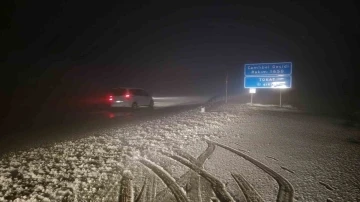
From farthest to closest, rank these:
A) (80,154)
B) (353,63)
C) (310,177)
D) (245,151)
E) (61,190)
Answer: (353,63), (245,151), (80,154), (310,177), (61,190)

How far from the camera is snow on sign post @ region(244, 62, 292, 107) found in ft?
70.3

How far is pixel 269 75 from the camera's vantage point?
22156mm

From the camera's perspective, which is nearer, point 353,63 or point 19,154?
point 19,154

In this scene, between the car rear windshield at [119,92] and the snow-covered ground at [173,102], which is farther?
the snow-covered ground at [173,102]

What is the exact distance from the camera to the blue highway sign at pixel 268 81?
845 inches

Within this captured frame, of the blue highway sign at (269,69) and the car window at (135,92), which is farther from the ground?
the blue highway sign at (269,69)

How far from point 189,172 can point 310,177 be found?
2.72 m

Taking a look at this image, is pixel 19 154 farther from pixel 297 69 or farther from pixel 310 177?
pixel 297 69

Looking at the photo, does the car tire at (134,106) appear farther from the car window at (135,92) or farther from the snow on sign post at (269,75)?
the snow on sign post at (269,75)

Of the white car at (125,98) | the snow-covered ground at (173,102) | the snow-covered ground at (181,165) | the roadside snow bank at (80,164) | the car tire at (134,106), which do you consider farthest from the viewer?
the snow-covered ground at (173,102)

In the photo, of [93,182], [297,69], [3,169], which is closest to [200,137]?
[93,182]

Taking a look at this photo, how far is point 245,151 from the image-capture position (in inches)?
336

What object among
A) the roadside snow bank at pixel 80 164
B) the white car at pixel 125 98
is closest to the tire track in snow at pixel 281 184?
the roadside snow bank at pixel 80 164

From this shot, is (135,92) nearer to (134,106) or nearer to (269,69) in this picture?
(134,106)
